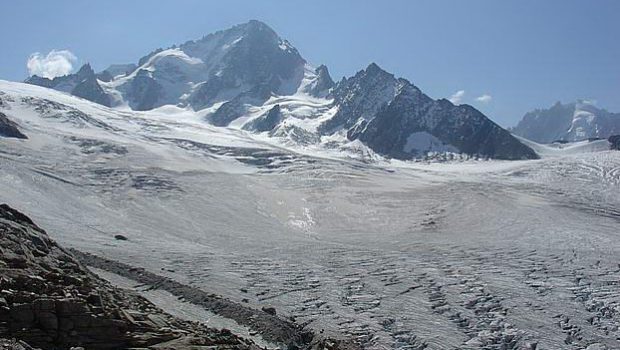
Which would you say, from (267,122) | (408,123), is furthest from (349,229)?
(267,122)

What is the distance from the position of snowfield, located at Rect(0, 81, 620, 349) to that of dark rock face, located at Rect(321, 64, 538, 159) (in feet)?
126

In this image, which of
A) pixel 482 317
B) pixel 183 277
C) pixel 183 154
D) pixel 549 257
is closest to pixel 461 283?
pixel 482 317

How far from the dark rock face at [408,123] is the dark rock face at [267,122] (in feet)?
56.9

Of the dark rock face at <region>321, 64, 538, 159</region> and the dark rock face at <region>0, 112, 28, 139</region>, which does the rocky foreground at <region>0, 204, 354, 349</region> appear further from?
the dark rock face at <region>321, 64, 538, 159</region>

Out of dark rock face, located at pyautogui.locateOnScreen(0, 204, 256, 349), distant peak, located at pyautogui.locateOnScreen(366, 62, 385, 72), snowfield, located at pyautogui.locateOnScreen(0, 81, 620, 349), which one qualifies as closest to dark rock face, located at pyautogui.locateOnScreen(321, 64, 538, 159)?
distant peak, located at pyautogui.locateOnScreen(366, 62, 385, 72)

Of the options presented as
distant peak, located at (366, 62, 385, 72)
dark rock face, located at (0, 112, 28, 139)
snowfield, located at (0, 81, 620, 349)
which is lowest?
snowfield, located at (0, 81, 620, 349)

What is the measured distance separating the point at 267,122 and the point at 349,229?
12207cm

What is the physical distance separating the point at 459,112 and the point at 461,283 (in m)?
123

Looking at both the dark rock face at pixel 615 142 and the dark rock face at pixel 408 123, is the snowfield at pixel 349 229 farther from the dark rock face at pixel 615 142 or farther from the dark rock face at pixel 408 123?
the dark rock face at pixel 408 123

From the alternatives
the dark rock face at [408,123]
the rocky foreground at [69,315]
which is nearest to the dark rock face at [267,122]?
the dark rock face at [408,123]

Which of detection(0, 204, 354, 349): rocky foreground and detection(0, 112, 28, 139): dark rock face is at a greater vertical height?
detection(0, 112, 28, 139): dark rock face

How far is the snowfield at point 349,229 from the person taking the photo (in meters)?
30.7

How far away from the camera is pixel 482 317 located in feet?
99.5

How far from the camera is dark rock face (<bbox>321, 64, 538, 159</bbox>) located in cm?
14075
